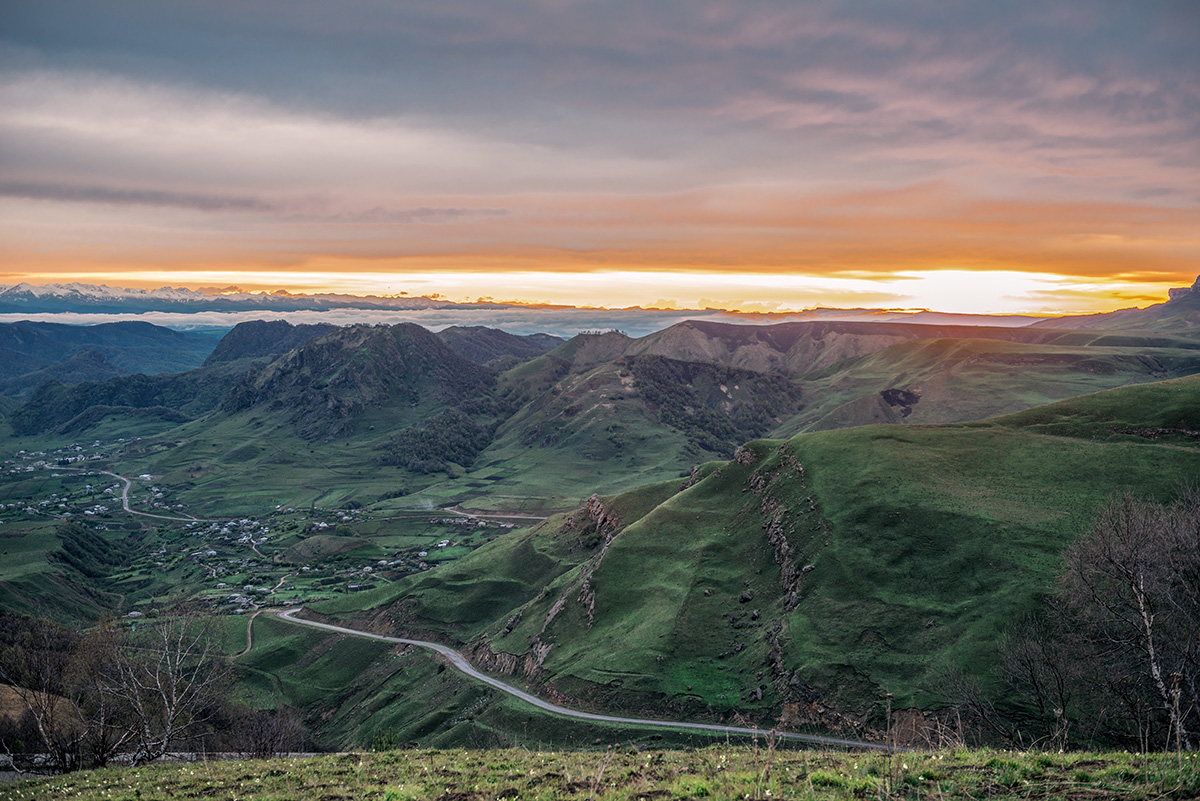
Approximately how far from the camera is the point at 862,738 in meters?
75.6

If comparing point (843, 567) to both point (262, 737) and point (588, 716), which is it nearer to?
point (588, 716)

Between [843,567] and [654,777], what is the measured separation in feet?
273

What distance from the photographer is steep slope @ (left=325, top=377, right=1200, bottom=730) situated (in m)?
85.2

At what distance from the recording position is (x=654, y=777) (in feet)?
94.8

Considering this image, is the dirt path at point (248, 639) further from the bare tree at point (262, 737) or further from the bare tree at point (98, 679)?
the bare tree at point (98, 679)

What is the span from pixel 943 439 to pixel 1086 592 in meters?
73.3

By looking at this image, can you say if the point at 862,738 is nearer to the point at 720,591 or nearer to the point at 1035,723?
the point at 1035,723

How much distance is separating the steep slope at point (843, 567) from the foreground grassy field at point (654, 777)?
182 ft

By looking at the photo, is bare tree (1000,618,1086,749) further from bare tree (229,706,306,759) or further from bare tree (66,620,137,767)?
bare tree (66,620,137,767)

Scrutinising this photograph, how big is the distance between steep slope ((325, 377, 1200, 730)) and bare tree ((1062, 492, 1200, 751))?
17290 mm

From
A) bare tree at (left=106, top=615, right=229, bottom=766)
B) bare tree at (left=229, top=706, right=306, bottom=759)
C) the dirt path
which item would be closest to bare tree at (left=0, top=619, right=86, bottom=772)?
bare tree at (left=106, top=615, right=229, bottom=766)

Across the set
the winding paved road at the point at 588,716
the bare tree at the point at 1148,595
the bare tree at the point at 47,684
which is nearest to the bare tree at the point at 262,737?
the bare tree at the point at 47,684

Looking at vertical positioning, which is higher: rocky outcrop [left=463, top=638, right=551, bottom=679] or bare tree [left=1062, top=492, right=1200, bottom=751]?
bare tree [left=1062, top=492, right=1200, bottom=751]

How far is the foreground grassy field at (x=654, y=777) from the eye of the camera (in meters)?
21.9
